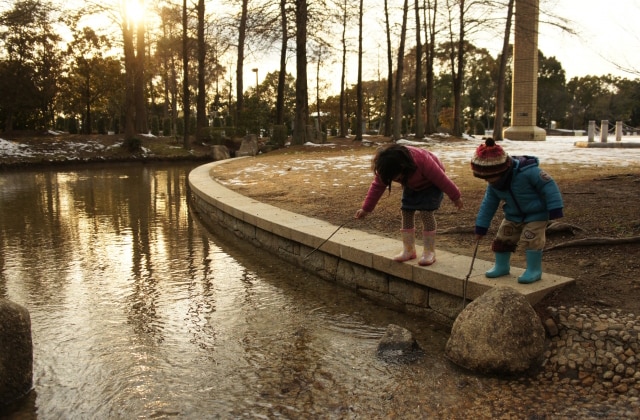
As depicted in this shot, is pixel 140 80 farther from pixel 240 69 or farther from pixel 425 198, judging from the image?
pixel 425 198

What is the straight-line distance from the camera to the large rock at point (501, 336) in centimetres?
348

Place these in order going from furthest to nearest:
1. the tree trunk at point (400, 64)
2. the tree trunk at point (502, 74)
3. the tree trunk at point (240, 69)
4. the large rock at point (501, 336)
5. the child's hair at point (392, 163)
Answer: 1. the tree trunk at point (240, 69)
2. the tree trunk at point (502, 74)
3. the tree trunk at point (400, 64)
4. the child's hair at point (392, 163)
5. the large rock at point (501, 336)

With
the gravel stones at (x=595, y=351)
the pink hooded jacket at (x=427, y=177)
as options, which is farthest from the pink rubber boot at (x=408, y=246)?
the gravel stones at (x=595, y=351)

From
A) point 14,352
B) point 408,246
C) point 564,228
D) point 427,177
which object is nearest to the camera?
point 14,352

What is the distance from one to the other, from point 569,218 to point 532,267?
8.07ft

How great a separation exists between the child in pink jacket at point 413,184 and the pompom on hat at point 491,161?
627 mm

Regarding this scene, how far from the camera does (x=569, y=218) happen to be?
6.18 meters

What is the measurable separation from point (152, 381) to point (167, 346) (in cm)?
58

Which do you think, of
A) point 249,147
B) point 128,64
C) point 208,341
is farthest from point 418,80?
point 208,341

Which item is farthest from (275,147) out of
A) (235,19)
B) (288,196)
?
(288,196)

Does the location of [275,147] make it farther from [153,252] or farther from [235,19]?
[153,252]

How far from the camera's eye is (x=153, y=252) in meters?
7.27

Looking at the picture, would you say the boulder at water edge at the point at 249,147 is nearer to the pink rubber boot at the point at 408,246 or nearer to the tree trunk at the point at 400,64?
the tree trunk at the point at 400,64

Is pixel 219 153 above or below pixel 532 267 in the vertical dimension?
above
